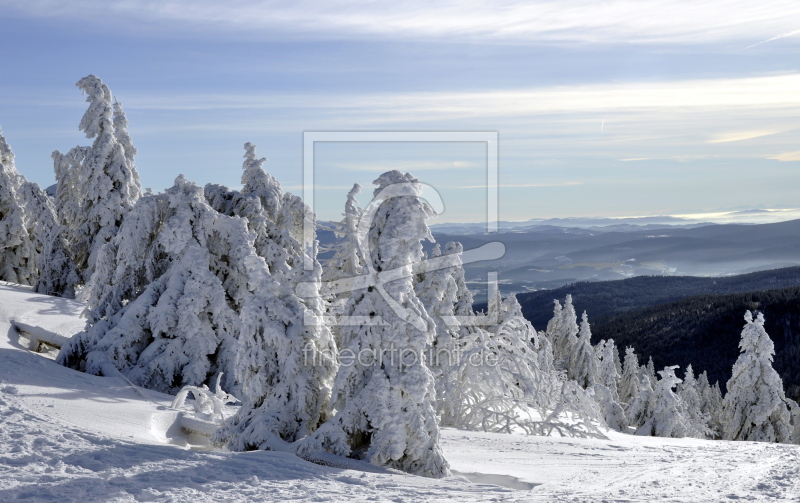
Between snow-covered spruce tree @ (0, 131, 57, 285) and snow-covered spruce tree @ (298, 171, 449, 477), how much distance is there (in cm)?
2545

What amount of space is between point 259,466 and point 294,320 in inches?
132

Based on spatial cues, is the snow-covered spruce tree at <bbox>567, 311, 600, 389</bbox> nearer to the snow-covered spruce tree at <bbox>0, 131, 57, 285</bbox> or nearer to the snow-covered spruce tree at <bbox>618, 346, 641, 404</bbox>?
the snow-covered spruce tree at <bbox>618, 346, 641, 404</bbox>

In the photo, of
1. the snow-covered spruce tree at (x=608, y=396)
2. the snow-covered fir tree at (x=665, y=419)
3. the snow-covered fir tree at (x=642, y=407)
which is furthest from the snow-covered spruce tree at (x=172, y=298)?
the snow-covered fir tree at (x=642, y=407)

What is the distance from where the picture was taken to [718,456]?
1461 centimetres

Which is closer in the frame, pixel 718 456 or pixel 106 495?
pixel 106 495

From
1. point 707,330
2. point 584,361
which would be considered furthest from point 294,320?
point 707,330

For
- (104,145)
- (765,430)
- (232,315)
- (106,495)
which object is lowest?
(765,430)

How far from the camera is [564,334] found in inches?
1977

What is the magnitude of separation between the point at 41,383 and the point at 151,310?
13.0 feet

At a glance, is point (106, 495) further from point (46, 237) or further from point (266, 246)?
point (46, 237)

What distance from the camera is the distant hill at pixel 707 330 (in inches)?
5094

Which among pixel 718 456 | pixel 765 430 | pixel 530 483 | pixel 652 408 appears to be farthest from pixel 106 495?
pixel 765 430

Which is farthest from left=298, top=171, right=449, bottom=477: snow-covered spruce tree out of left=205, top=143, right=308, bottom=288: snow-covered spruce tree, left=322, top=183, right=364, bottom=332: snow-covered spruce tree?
left=205, top=143, right=308, bottom=288: snow-covered spruce tree

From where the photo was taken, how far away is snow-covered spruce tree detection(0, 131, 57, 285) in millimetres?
32094
